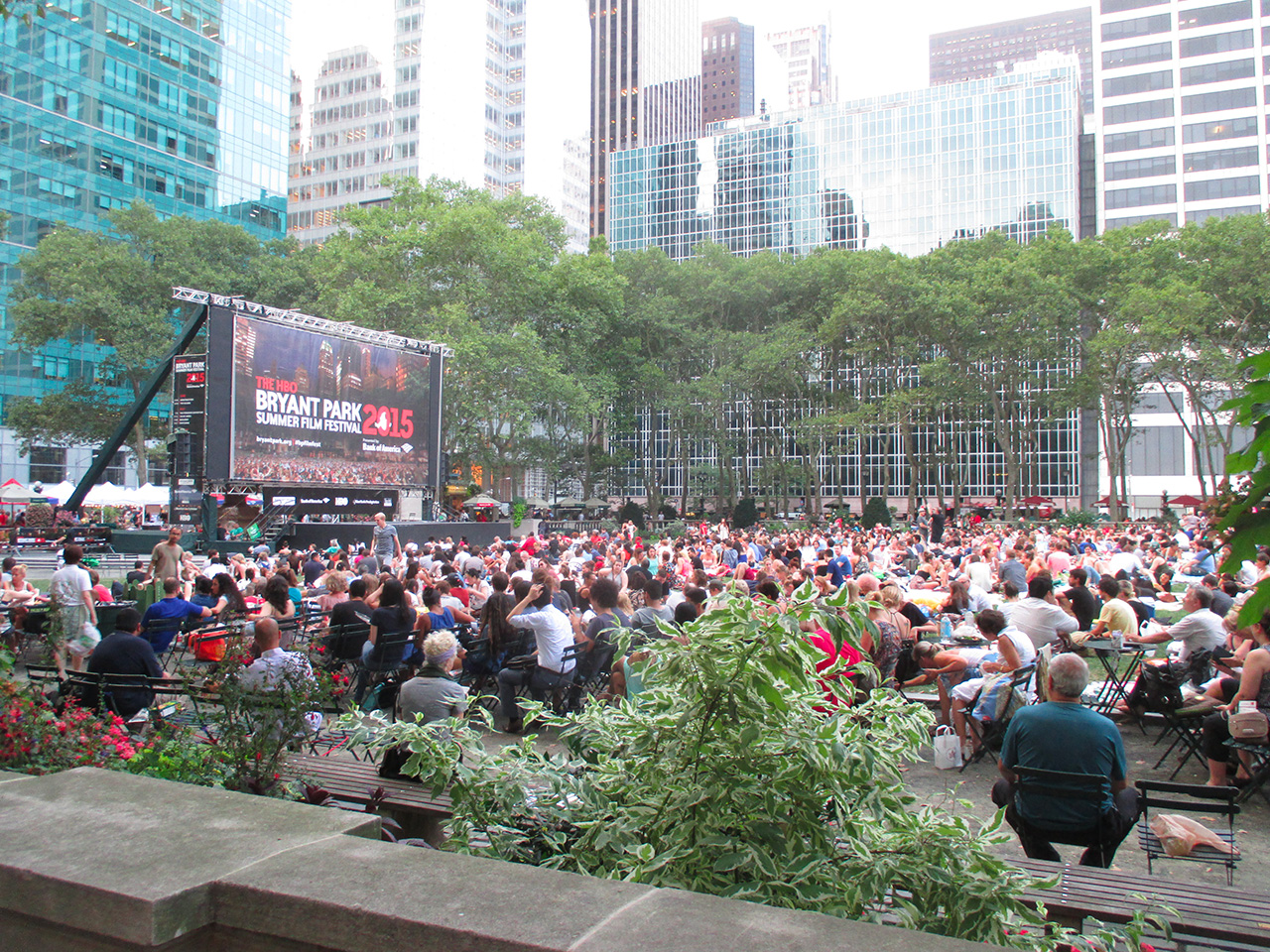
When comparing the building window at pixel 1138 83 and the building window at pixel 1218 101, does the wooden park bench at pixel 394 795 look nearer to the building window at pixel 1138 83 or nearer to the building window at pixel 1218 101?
the building window at pixel 1218 101

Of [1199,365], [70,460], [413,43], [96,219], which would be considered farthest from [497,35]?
[1199,365]

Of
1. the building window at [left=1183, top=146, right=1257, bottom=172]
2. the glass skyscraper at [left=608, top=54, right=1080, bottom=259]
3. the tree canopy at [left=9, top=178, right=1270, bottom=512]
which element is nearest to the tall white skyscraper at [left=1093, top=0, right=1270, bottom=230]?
the building window at [left=1183, top=146, right=1257, bottom=172]

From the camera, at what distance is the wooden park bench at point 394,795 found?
3.90m

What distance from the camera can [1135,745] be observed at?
7434 mm

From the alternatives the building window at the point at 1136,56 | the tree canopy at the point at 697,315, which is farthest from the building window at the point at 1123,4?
the tree canopy at the point at 697,315

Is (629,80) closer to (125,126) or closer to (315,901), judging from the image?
(125,126)

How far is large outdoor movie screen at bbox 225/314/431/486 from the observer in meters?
24.9

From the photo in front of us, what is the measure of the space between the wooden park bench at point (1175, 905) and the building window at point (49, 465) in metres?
64.7

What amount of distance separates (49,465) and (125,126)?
982 inches

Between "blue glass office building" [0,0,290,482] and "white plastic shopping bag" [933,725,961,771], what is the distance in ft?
207

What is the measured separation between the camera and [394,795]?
4059 millimetres

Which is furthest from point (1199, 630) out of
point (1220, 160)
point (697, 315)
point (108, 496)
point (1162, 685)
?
point (1220, 160)

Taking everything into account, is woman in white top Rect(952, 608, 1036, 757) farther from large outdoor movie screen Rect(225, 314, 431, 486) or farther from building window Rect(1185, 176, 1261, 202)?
building window Rect(1185, 176, 1261, 202)

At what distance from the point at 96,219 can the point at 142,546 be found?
46.3 meters
